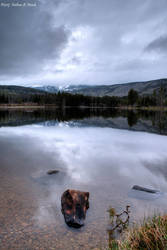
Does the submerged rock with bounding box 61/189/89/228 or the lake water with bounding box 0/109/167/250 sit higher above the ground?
the submerged rock with bounding box 61/189/89/228

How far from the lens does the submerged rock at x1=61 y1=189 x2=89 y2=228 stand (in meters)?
6.59

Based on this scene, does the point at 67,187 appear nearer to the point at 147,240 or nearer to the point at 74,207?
the point at 74,207

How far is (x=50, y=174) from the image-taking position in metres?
11.4

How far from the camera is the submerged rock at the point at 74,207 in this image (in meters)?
6.59

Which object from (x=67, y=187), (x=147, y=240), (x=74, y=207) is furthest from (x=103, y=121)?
(x=147, y=240)

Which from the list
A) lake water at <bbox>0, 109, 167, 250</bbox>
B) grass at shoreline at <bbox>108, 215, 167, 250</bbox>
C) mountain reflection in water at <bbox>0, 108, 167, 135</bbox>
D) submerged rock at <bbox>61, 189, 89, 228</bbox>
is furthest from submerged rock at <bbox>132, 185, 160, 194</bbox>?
mountain reflection in water at <bbox>0, 108, 167, 135</bbox>

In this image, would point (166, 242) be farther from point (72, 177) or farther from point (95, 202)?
point (72, 177)

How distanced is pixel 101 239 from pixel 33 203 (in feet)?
10.9

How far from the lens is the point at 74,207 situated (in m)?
7.14

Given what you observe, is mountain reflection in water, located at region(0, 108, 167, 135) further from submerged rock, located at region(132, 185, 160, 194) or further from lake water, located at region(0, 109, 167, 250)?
submerged rock, located at region(132, 185, 160, 194)

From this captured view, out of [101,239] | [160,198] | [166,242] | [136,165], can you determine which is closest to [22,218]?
[101,239]

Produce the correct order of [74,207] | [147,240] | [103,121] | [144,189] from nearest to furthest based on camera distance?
[147,240] → [74,207] → [144,189] → [103,121]

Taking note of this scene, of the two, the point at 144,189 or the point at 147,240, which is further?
the point at 144,189

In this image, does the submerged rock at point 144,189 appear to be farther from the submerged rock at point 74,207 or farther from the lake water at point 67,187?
the submerged rock at point 74,207
